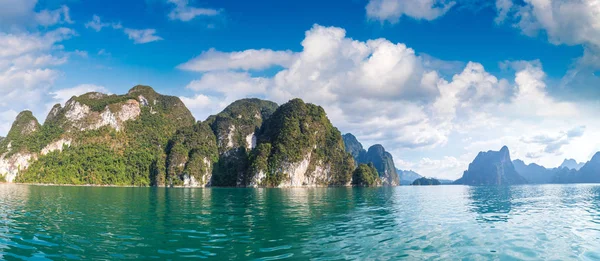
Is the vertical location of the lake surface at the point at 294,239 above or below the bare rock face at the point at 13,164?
below

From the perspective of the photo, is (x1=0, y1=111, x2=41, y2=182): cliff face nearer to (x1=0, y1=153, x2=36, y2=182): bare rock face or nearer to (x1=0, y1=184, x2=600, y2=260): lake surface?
(x1=0, y1=153, x2=36, y2=182): bare rock face

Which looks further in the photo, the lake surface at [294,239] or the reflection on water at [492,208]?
the reflection on water at [492,208]

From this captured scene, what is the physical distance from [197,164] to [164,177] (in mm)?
18960

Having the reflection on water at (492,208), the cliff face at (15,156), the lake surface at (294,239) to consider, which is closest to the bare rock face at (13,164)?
the cliff face at (15,156)

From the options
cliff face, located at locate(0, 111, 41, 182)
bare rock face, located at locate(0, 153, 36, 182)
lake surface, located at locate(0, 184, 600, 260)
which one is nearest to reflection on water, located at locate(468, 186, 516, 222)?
lake surface, located at locate(0, 184, 600, 260)

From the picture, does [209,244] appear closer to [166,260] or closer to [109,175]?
[166,260]

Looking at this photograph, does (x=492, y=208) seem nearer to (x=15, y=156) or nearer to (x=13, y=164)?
(x=13, y=164)

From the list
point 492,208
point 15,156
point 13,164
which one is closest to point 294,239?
point 492,208

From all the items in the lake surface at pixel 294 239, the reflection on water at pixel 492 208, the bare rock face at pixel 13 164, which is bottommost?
the reflection on water at pixel 492 208

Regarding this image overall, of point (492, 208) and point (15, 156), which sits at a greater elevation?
point (15, 156)

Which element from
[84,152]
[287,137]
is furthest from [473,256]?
[84,152]

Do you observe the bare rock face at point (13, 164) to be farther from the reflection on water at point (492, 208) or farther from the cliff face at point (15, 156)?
the reflection on water at point (492, 208)

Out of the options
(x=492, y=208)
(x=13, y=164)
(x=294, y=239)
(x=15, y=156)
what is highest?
(x=15, y=156)

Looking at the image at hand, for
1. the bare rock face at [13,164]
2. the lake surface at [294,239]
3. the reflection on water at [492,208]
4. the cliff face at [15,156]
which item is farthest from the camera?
the cliff face at [15,156]
